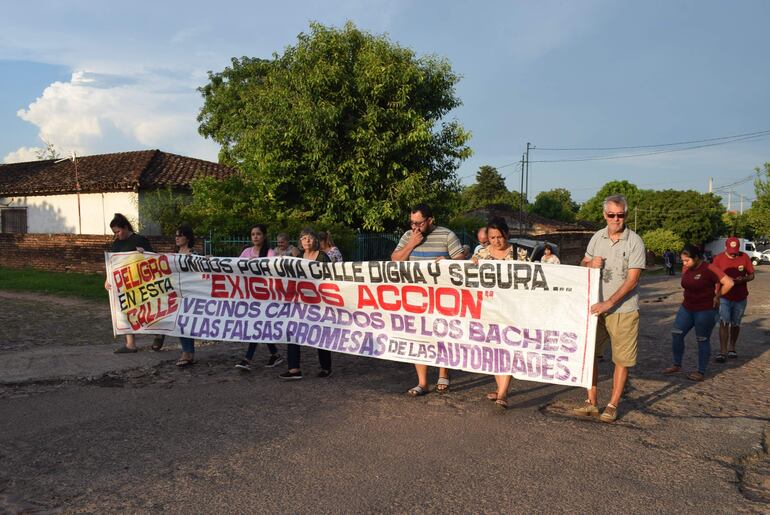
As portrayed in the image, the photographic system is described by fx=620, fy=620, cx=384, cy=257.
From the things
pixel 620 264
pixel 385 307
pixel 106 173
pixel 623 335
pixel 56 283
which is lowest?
pixel 56 283

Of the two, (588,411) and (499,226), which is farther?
(499,226)

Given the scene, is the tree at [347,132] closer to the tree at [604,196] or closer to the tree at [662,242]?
the tree at [662,242]

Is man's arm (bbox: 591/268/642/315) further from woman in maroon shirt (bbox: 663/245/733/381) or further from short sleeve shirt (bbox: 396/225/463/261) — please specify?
woman in maroon shirt (bbox: 663/245/733/381)

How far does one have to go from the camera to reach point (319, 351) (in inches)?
270

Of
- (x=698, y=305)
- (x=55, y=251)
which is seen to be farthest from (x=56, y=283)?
(x=698, y=305)

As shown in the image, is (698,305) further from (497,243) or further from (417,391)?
(417,391)

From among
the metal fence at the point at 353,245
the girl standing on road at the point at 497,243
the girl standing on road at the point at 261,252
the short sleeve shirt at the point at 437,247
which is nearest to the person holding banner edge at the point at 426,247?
the short sleeve shirt at the point at 437,247

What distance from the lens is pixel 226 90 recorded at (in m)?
32.1

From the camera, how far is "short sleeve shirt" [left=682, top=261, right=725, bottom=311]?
7520mm

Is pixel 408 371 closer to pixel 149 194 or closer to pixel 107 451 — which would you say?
pixel 107 451

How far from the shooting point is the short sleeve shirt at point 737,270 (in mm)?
8461

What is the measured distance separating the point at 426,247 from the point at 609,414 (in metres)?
2.29

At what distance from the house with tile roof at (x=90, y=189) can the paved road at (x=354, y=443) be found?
1770cm

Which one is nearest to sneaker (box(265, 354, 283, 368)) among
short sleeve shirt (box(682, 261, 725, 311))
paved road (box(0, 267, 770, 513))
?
paved road (box(0, 267, 770, 513))
